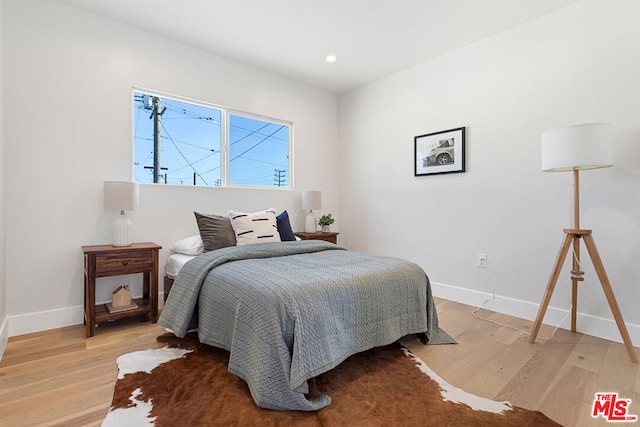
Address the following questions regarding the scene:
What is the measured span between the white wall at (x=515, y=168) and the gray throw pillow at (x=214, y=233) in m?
1.96

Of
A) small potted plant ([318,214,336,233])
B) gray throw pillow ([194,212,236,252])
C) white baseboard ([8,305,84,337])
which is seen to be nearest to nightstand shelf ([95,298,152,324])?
white baseboard ([8,305,84,337])

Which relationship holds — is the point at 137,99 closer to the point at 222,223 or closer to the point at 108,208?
the point at 108,208

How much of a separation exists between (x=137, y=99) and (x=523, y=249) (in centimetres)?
376

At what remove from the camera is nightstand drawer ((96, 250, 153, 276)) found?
2379 mm

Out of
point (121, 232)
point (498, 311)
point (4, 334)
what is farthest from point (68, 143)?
point (498, 311)

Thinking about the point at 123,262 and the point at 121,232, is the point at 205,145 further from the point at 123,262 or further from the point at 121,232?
the point at 123,262

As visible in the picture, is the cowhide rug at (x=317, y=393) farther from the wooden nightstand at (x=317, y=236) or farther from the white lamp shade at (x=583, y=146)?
the wooden nightstand at (x=317, y=236)

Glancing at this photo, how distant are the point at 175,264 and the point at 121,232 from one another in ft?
1.60

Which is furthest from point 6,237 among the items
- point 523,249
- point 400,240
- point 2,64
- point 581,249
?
point 581,249

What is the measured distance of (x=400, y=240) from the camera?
12.5 feet

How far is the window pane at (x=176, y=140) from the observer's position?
3008 millimetres

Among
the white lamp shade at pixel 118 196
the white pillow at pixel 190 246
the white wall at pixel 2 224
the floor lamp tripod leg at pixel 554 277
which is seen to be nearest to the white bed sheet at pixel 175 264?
the white pillow at pixel 190 246

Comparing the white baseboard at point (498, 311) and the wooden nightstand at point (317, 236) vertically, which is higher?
the wooden nightstand at point (317, 236)

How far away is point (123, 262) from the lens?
2.46m
